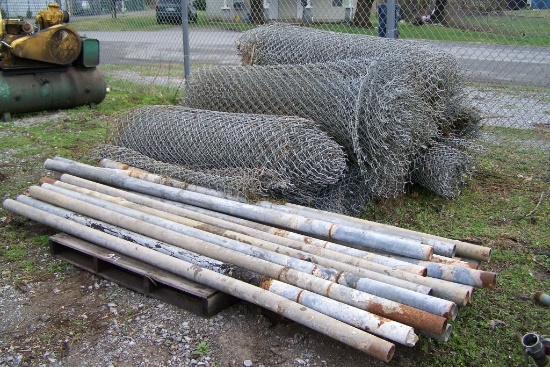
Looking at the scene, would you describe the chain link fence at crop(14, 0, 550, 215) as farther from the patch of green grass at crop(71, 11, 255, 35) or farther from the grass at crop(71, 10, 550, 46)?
the patch of green grass at crop(71, 11, 255, 35)

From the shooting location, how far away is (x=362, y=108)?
169 inches

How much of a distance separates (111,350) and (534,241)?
2.98 meters

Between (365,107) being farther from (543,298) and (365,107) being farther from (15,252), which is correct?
(15,252)

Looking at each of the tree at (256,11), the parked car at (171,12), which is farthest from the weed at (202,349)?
the parked car at (171,12)

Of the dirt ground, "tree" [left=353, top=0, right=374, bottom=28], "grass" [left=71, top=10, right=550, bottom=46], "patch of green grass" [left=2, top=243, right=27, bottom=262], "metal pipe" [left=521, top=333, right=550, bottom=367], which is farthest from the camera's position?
"tree" [left=353, top=0, right=374, bottom=28]

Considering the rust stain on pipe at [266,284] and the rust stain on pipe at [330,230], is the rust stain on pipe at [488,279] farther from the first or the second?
the rust stain on pipe at [266,284]

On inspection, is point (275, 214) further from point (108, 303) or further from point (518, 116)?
point (518, 116)

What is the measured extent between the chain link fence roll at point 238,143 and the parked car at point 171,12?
3.98 meters

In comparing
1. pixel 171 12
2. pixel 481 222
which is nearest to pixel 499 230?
pixel 481 222

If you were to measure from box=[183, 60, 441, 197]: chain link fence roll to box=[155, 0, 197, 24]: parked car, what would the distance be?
430 cm

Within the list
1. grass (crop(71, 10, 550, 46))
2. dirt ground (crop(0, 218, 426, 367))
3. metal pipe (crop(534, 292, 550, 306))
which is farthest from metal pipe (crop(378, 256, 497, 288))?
grass (crop(71, 10, 550, 46))

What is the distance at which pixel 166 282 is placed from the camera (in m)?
3.30

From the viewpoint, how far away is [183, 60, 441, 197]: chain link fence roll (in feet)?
14.0

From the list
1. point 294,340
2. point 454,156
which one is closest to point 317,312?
point 294,340
